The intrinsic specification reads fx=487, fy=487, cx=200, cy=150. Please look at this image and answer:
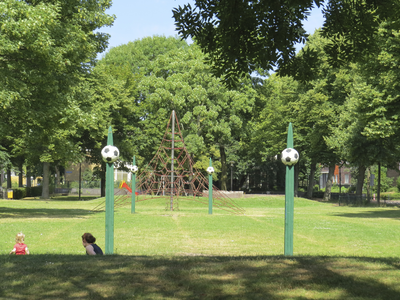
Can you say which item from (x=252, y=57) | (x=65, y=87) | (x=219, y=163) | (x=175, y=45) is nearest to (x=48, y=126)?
(x=65, y=87)

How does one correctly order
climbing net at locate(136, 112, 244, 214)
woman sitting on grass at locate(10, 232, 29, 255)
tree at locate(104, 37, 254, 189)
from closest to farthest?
woman sitting on grass at locate(10, 232, 29, 255) < climbing net at locate(136, 112, 244, 214) < tree at locate(104, 37, 254, 189)

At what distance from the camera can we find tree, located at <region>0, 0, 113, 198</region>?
1970 centimetres

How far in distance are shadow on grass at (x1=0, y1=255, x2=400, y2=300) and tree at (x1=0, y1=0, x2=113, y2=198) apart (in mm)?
13511

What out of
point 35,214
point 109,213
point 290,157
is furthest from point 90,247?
point 35,214

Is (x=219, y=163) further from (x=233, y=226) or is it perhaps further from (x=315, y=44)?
(x=233, y=226)

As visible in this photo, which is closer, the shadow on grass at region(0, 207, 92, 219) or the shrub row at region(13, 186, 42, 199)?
the shadow on grass at region(0, 207, 92, 219)

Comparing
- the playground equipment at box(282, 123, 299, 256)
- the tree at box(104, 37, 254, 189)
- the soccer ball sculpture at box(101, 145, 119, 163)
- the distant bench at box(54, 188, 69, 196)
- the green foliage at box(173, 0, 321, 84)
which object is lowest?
the distant bench at box(54, 188, 69, 196)

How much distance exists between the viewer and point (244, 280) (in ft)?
22.3

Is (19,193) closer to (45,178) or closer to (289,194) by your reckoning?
(45,178)

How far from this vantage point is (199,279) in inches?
270

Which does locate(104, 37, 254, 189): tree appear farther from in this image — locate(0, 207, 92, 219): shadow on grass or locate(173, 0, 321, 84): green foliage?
locate(173, 0, 321, 84): green foliage

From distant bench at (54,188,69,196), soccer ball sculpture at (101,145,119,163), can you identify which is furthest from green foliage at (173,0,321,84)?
distant bench at (54,188,69,196)

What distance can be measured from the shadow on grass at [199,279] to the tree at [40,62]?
1351cm

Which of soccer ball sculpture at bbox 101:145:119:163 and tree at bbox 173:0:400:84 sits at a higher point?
tree at bbox 173:0:400:84
